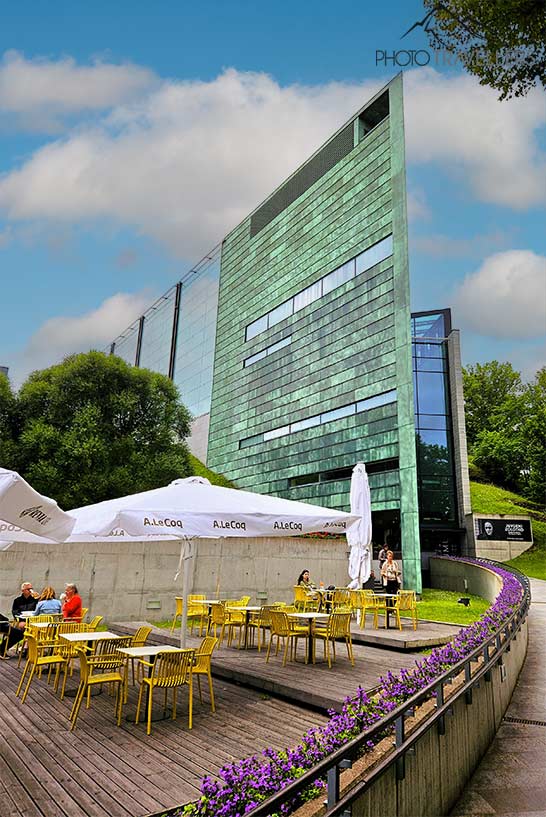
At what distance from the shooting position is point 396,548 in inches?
1167

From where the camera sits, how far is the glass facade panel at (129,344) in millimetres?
68188

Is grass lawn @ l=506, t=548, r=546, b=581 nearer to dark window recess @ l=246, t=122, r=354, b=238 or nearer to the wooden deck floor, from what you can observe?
the wooden deck floor

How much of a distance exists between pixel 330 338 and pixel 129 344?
4241 centimetres

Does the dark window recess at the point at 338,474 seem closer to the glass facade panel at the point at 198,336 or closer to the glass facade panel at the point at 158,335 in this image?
the glass facade panel at the point at 198,336

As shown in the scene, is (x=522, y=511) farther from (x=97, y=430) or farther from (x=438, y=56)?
(x=438, y=56)

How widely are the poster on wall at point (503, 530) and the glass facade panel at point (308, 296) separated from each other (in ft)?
57.1

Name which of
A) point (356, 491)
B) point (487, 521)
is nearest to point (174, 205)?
point (356, 491)

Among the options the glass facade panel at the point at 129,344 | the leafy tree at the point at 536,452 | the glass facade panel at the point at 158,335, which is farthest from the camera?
the glass facade panel at the point at 129,344

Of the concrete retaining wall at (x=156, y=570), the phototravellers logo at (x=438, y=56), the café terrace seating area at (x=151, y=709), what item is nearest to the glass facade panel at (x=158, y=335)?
the concrete retaining wall at (x=156, y=570)

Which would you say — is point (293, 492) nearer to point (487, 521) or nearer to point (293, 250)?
point (487, 521)

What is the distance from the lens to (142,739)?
5.52 metres

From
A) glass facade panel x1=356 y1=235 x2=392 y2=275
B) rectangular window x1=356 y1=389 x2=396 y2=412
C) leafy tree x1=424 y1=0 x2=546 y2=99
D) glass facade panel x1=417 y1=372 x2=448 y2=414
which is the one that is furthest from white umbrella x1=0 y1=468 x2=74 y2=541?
glass facade panel x1=417 y1=372 x2=448 y2=414

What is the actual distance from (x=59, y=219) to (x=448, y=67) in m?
15.9

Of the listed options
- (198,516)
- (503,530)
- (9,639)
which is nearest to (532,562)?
(503,530)
